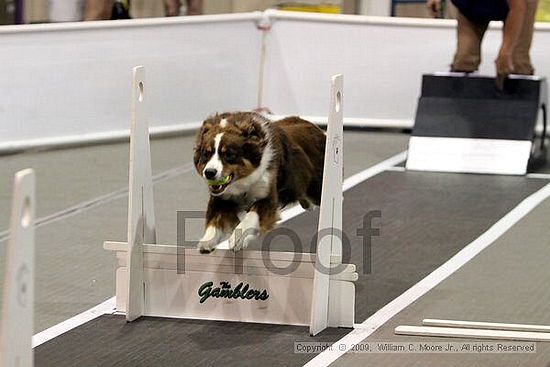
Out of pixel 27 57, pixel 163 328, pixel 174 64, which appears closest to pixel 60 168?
pixel 27 57

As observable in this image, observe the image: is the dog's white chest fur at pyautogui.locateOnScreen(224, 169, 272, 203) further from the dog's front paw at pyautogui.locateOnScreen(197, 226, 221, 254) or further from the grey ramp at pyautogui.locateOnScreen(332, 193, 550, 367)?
the grey ramp at pyautogui.locateOnScreen(332, 193, 550, 367)

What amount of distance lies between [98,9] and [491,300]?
547 cm

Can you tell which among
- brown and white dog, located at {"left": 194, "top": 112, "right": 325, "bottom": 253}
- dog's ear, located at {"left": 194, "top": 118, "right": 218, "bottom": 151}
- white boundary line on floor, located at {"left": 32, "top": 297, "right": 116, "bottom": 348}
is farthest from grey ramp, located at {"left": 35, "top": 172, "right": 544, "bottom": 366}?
dog's ear, located at {"left": 194, "top": 118, "right": 218, "bottom": 151}

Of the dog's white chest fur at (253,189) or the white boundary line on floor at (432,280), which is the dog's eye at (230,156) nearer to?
the dog's white chest fur at (253,189)

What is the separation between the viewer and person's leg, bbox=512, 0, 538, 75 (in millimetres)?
8859

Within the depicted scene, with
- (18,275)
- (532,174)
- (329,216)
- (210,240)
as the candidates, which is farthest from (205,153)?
(532,174)

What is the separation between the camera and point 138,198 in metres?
5.06

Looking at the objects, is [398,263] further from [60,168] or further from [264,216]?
[60,168]

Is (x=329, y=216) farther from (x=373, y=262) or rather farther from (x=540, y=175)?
(x=540, y=175)

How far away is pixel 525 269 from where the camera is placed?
238 inches

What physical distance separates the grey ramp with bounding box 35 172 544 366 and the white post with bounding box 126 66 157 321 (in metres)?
0.13

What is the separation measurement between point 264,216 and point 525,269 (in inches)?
70.6

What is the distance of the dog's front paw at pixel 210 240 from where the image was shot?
4891 millimetres

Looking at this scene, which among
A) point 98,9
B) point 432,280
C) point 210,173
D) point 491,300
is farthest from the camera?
point 98,9
